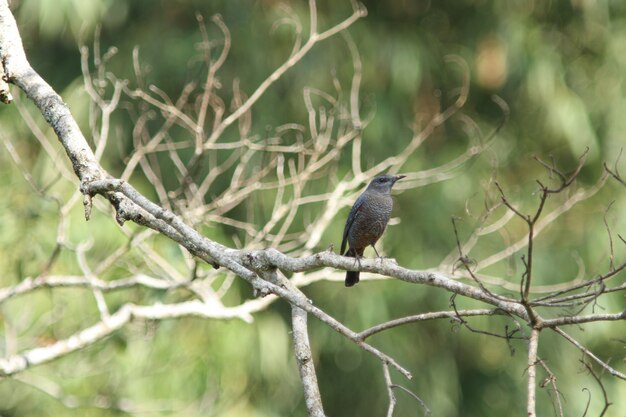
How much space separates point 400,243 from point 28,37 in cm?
442

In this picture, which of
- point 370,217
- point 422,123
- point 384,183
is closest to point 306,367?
point 370,217

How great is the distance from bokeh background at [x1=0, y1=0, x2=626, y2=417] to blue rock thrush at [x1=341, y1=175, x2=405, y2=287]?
2721 mm

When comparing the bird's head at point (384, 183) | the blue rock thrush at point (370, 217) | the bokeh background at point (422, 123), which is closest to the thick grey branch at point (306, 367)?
the blue rock thrush at point (370, 217)

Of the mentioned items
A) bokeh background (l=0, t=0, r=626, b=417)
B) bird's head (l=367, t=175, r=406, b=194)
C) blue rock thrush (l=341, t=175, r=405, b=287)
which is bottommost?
blue rock thrush (l=341, t=175, r=405, b=287)

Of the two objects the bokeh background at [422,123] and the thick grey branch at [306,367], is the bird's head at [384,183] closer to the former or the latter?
the thick grey branch at [306,367]

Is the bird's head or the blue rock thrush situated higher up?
the bird's head

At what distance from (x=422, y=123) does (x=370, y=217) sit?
4.24 meters

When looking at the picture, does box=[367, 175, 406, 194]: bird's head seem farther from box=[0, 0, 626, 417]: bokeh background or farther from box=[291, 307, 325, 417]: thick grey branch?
box=[0, 0, 626, 417]: bokeh background

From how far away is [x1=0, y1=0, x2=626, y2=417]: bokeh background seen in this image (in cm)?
869

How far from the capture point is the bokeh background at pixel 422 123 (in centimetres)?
869

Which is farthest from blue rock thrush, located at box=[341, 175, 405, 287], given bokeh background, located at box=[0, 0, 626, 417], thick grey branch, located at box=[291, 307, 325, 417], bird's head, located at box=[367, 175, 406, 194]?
bokeh background, located at box=[0, 0, 626, 417]

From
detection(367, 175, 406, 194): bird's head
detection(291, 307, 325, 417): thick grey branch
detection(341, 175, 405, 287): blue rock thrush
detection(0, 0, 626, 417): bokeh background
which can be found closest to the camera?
detection(291, 307, 325, 417): thick grey branch

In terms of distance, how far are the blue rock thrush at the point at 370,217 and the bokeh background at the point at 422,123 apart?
8.93 feet

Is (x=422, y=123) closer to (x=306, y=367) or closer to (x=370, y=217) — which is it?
(x=370, y=217)
